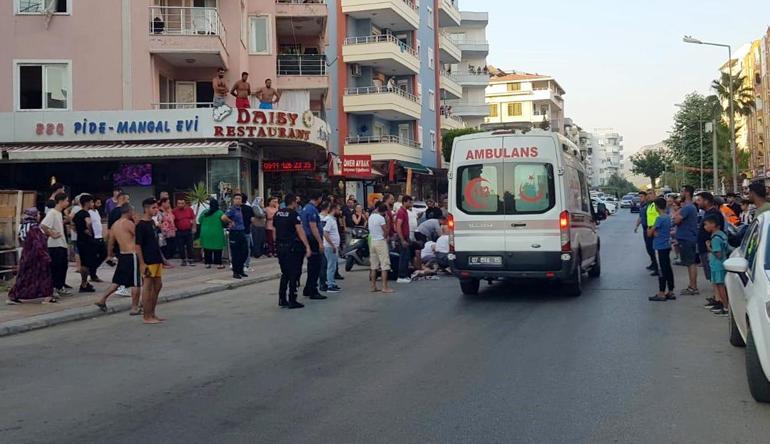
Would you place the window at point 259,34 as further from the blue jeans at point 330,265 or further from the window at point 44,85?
the blue jeans at point 330,265

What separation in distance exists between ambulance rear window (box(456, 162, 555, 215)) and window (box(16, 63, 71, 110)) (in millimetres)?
16744

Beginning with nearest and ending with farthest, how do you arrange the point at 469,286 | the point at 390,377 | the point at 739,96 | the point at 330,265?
the point at 390,377, the point at 469,286, the point at 330,265, the point at 739,96

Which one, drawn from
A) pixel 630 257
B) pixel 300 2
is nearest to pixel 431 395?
pixel 630 257

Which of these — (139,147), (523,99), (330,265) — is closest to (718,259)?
(330,265)

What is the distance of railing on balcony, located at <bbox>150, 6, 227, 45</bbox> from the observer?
81.8 ft

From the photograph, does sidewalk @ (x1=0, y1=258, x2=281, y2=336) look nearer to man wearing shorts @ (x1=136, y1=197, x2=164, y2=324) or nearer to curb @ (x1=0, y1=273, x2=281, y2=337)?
curb @ (x1=0, y1=273, x2=281, y2=337)

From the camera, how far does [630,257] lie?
68.7 ft

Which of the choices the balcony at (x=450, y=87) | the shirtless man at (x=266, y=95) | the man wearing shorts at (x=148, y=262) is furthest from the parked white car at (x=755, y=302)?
the balcony at (x=450, y=87)

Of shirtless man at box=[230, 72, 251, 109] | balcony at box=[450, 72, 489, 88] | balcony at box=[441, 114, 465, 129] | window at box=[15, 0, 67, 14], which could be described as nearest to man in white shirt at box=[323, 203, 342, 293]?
shirtless man at box=[230, 72, 251, 109]

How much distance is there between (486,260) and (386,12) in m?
32.5

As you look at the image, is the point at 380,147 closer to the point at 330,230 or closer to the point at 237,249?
the point at 237,249

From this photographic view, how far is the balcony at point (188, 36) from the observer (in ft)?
80.8

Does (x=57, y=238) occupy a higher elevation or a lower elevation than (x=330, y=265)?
higher

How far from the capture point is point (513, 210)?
12.4 meters
